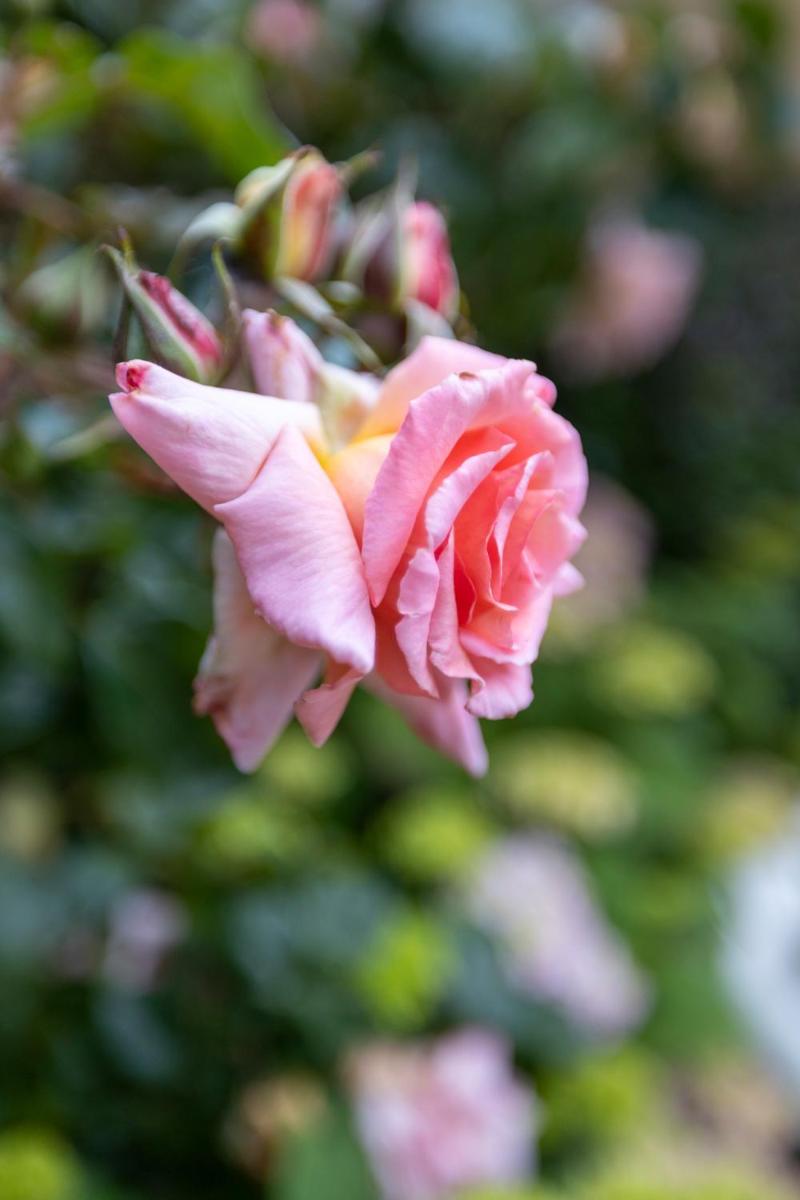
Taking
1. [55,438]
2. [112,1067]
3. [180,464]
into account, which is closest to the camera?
[180,464]

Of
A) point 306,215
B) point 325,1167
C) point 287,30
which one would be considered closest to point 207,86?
point 306,215

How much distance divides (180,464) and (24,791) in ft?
1.74

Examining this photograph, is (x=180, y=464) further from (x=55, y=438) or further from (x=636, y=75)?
(x=636, y=75)

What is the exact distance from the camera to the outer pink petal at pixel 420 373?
0.65 ft

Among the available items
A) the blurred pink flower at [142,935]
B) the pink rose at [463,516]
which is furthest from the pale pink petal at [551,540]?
the blurred pink flower at [142,935]

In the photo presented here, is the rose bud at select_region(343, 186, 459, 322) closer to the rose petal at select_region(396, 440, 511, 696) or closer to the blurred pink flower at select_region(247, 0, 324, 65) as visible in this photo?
the rose petal at select_region(396, 440, 511, 696)

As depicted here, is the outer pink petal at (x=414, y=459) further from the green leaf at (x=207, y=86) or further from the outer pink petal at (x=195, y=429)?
the green leaf at (x=207, y=86)

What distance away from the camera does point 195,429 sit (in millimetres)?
179

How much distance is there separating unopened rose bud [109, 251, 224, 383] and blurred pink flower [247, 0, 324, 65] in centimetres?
46

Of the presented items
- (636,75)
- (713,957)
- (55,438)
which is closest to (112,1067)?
(55,438)

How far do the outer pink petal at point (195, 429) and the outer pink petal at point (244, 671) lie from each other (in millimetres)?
20

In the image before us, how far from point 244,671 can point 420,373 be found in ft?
0.20

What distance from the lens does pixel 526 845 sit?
34.6 inches


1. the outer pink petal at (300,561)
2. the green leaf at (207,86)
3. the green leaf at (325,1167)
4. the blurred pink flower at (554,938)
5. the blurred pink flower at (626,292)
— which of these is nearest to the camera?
the outer pink petal at (300,561)
